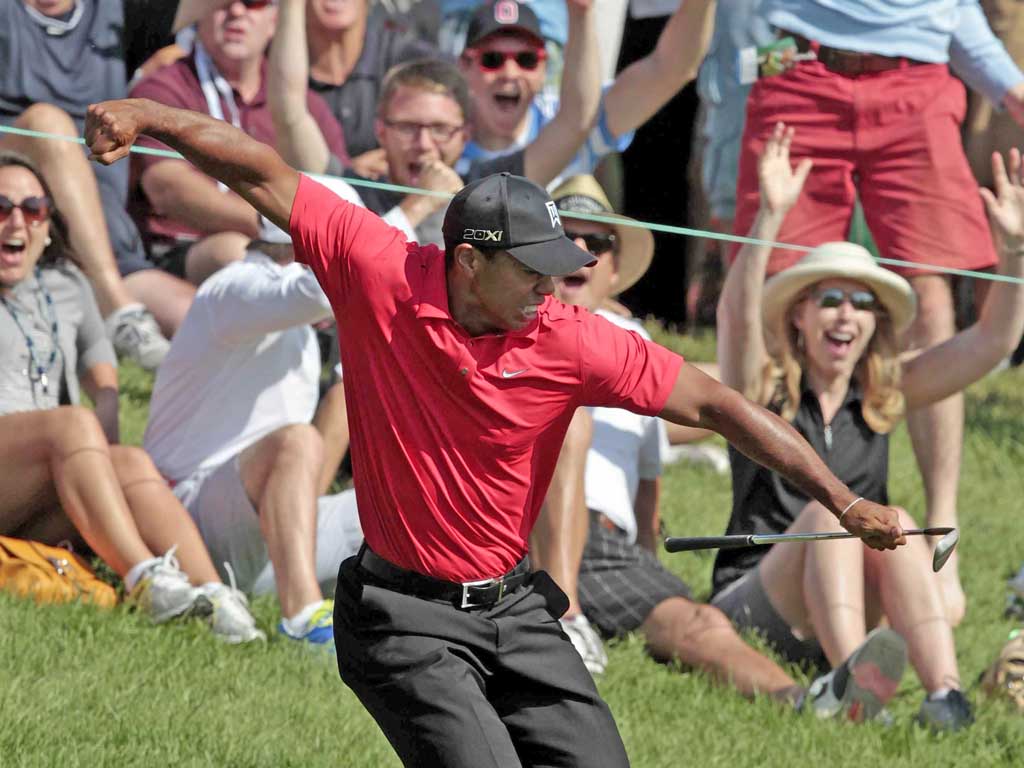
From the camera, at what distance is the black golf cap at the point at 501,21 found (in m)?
8.21

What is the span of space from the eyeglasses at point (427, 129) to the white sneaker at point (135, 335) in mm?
1579

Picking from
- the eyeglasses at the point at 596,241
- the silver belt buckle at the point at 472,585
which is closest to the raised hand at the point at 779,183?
the eyeglasses at the point at 596,241

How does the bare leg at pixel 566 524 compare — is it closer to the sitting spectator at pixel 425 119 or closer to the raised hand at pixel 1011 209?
the sitting spectator at pixel 425 119

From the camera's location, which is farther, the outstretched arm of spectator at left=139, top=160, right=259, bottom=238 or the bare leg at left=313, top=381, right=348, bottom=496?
the outstretched arm of spectator at left=139, top=160, right=259, bottom=238

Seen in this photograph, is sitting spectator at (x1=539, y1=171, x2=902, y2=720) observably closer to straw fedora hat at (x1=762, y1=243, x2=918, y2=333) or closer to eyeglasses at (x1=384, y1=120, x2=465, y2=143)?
eyeglasses at (x1=384, y1=120, x2=465, y2=143)

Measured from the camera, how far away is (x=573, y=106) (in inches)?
287

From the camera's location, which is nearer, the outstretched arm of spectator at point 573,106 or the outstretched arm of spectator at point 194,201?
the outstretched arm of spectator at point 573,106

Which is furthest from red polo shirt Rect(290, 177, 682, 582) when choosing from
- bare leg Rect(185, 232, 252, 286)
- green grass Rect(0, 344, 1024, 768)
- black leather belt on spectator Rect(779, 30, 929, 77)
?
bare leg Rect(185, 232, 252, 286)

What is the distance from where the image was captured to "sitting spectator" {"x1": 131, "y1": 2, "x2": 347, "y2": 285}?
8.27m

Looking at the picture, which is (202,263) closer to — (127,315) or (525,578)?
(127,315)

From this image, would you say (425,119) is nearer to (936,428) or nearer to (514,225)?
(936,428)

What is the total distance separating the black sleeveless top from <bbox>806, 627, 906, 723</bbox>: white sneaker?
77cm

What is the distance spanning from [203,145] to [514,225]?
717mm

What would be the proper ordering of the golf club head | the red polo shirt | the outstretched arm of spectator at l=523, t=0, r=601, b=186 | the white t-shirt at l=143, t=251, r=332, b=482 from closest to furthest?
the red polo shirt, the golf club head, the white t-shirt at l=143, t=251, r=332, b=482, the outstretched arm of spectator at l=523, t=0, r=601, b=186
